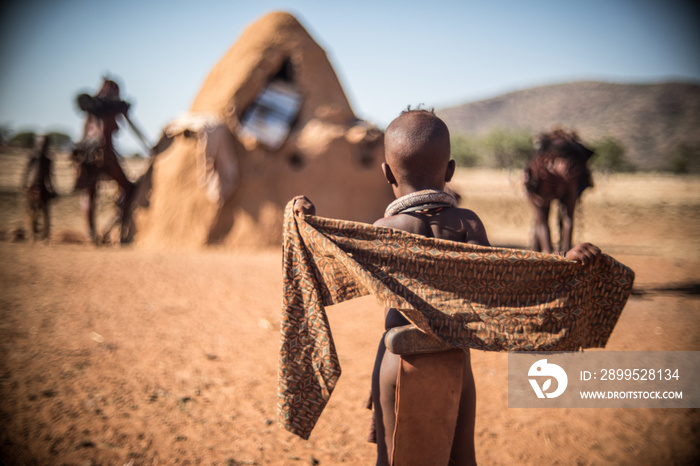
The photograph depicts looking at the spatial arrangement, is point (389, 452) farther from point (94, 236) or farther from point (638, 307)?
point (94, 236)

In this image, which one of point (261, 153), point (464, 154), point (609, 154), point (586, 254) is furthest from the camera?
point (464, 154)

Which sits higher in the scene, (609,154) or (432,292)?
(609,154)

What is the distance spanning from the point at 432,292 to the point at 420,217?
0.30m

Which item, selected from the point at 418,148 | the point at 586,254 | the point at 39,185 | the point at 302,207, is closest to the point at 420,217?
the point at 418,148

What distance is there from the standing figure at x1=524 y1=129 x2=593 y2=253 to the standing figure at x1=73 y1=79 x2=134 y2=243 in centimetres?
741

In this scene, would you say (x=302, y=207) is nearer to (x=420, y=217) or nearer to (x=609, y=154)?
(x=420, y=217)

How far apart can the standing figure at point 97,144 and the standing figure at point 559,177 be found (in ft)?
24.3

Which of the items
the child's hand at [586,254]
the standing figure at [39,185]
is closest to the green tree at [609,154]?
the standing figure at [39,185]

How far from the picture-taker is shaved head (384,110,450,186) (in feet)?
5.75

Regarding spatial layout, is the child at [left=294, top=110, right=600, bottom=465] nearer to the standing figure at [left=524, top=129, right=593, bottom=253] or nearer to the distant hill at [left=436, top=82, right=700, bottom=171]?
the standing figure at [left=524, top=129, right=593, bottom=253]

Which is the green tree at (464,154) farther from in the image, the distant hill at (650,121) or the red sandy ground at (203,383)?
the red sandy ground at (203,383)

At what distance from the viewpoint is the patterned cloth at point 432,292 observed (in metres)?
1.67

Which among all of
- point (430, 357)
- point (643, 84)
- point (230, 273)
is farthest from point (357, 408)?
point (643, 84)

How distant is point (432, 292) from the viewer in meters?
1.68
